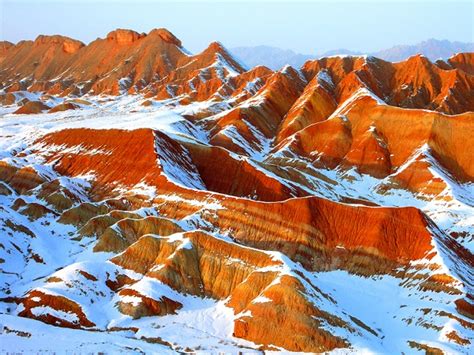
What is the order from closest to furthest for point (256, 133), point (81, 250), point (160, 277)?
point (160, 277) → point (81, 250) → point (256, 133)

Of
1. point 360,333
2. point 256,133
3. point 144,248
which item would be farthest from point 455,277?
point 256,133

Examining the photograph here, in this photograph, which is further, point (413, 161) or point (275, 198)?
point (413, 161)

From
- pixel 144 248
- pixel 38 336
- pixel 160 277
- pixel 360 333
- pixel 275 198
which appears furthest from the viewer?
pixel 275 198

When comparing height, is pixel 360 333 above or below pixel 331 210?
below

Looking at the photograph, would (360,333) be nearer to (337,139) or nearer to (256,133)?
(337,139)

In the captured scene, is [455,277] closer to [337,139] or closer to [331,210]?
[331,210]

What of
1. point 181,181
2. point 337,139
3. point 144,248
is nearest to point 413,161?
point 337,139
